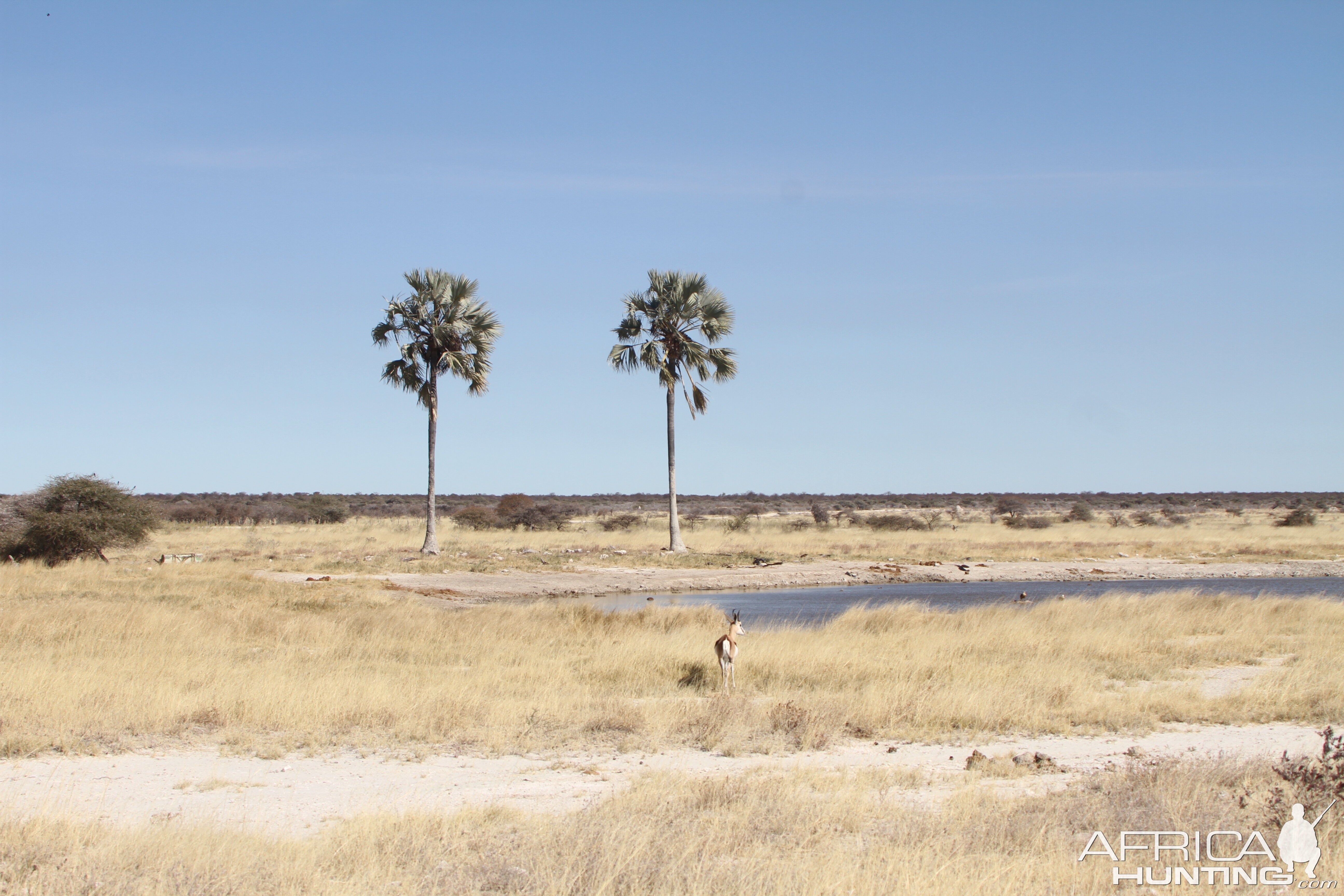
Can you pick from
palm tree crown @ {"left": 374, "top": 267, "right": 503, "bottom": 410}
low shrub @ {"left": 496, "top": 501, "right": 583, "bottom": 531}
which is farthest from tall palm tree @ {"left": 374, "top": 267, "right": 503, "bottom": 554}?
low shrub @ {"left": 496, "top": 501, "right": 583, "bottom": 531}

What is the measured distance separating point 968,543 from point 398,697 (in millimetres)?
42879

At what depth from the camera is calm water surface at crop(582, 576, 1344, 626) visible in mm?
28500

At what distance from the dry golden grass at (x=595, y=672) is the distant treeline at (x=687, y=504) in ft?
134

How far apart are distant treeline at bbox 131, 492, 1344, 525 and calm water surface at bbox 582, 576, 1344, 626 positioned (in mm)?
36058

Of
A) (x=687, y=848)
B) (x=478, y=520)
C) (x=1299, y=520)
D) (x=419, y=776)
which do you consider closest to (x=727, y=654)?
(x=419, y=776)

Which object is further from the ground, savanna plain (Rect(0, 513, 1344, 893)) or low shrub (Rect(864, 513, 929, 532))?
low shrub (Rect(864, 513, 929, 532))

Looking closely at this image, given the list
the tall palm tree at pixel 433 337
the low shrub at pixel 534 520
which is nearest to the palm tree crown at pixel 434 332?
the tall palm tree at pixel 433 337

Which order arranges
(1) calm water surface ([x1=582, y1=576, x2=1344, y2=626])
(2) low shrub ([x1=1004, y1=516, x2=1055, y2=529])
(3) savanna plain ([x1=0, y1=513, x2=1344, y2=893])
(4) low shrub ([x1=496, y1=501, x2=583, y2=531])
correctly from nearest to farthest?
(3) savanna plain ([x1=0, y1=513, x2=1344, y2=893]) < (1) calm water surface ([x1=582, y1=576, x2=1344, y2=626]) < (2) low shrub ([x1=1004, y1=516, x2=1055, y2=529]) < (4) low shrub ([x1=496, y1=501, x2=583, y2=531])

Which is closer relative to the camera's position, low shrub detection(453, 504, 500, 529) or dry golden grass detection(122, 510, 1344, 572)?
dry golden grass detection(122, 510, 1344, 572)

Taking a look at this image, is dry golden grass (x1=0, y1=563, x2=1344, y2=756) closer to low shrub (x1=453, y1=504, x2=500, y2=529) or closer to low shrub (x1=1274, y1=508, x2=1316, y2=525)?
low shrub (x1=453, y1=504, x2=500, y2=529)

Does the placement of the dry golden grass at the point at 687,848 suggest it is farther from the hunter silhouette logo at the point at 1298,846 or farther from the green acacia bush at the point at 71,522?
the green acacia bush at the point at 71,522

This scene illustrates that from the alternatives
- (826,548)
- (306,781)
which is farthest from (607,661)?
(826,548)

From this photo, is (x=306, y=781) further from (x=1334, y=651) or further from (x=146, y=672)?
(x=1334, y=651)

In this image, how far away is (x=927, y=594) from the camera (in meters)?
33.4
